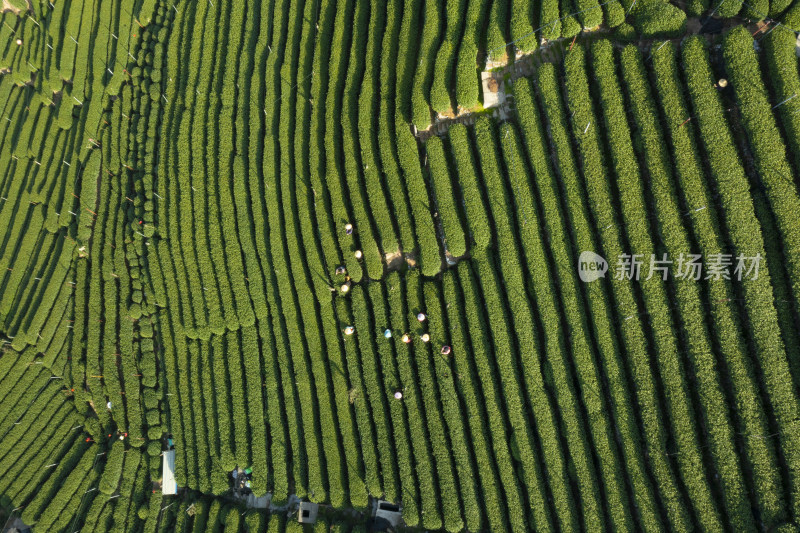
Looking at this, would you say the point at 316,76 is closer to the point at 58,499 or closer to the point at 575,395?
the point at 575,395

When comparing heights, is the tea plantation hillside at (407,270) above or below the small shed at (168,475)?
above

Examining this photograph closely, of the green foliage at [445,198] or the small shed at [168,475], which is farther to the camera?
the small shed at [168,475]

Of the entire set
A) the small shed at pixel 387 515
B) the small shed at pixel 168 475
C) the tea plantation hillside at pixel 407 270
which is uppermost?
the tea plantation hillside at pixel 407 270

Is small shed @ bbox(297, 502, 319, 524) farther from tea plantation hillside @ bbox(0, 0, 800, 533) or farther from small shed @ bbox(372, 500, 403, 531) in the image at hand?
small shed @ bbox(372, 500, 403, 531)

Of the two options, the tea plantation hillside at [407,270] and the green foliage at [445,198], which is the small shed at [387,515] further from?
the green foliage at [445,198]

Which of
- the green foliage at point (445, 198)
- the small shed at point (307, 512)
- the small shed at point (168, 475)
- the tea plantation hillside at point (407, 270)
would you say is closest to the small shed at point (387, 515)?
the tea plantation hillside at point (407, 270)

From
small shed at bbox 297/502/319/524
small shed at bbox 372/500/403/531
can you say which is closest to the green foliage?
small shed at bbox 372/500/403/531

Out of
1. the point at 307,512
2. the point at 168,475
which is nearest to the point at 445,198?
the point at 307,512
